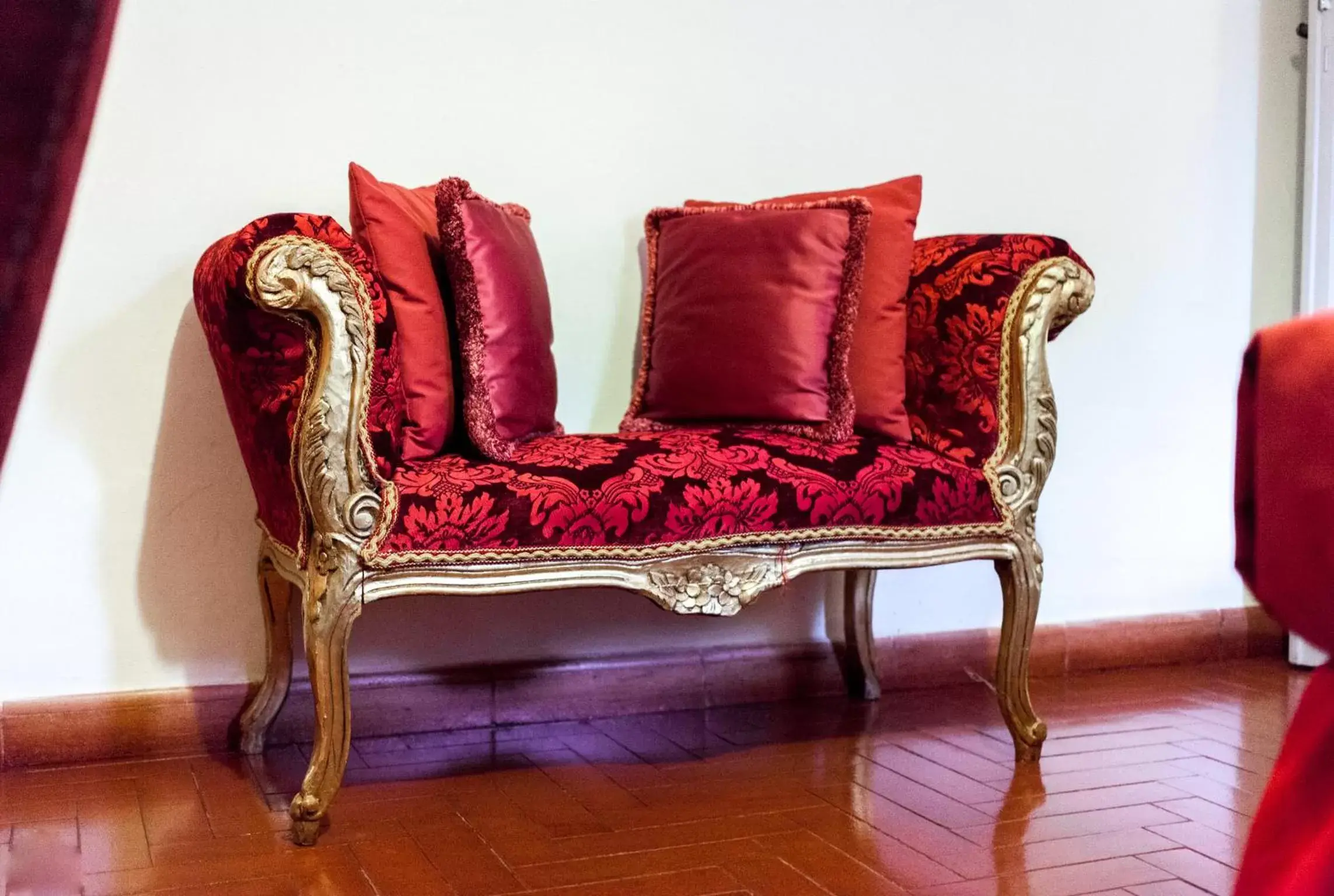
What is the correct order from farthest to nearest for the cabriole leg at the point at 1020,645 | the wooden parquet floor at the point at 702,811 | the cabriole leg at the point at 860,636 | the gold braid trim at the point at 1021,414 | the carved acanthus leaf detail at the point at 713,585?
the cabriole leg at the point at 860,636
the cabriole leg at the point at 1020,645
the gold braid trim at the point at 1021,414
the carved acanthus leaf detail at the point at 713,585
the wooden parquet floor at the point at 702,811

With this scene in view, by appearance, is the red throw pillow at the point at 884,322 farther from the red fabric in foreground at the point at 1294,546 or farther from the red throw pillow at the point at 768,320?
the red fabric in foreground at the point at 1294,546

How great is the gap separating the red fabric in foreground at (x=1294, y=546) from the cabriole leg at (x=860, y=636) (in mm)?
1761

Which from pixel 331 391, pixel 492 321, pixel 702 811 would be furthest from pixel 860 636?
pixel 331 391

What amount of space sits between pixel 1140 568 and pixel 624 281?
151cm

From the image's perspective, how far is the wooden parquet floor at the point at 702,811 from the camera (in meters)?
1.74

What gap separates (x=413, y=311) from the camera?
210 centimetres

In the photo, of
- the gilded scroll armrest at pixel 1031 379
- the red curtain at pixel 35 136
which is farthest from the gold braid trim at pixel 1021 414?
the red curtain at pixel 35 136

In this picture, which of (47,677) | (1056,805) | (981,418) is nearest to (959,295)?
(981,418)

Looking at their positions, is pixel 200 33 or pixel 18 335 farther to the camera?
pixel 200 33

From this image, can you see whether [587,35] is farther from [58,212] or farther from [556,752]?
[58,212]

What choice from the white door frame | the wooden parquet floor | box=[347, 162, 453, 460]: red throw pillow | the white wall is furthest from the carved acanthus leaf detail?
the white door frame

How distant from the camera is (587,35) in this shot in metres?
2.67

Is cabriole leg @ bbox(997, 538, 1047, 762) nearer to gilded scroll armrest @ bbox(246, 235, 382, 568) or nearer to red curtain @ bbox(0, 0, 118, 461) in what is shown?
gilded scroll armrest @ bbox(246, 235, 382, 568)

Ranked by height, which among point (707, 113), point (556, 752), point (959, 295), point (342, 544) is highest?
point (707, 113)
